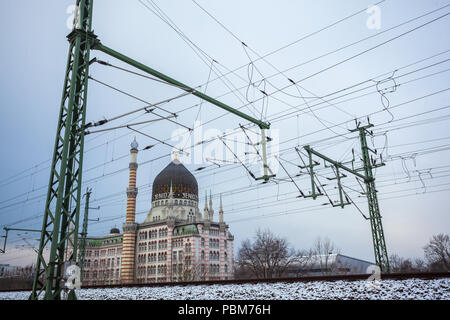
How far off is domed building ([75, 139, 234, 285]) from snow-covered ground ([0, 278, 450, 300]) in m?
45.8

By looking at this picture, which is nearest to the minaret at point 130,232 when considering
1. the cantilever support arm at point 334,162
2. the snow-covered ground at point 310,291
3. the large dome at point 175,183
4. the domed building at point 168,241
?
the domed building at point 168,241

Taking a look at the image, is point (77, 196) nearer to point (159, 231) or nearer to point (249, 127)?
point (249, 127)

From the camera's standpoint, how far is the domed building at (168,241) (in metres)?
65.7

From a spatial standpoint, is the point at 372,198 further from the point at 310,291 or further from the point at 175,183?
the point at 175,183

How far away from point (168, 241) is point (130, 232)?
9.97 metres

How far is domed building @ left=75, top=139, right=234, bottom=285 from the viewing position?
216 ft

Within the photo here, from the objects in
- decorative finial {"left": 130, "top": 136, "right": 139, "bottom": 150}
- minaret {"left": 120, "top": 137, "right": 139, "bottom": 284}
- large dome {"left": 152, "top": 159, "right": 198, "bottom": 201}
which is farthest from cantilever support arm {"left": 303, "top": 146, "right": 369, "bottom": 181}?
decorative finial {"left": 130, "top": 136, "right": 139, "bottom": 150}

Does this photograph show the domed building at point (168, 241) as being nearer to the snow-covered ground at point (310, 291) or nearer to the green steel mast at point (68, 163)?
the snow-covered ground at point (310, 291)

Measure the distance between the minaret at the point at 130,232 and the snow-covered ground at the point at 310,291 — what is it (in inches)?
2170

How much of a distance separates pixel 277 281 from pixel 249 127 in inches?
289

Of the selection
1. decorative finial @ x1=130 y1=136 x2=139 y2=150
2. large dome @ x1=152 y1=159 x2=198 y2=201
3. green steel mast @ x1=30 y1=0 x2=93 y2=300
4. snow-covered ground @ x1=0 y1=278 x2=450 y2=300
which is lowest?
snow-covered ground @ x1=0 y1=278 x2=450 y2=300

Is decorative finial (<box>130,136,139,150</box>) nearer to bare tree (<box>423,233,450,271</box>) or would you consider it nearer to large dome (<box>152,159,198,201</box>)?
large dome (<box>152,159,198,201</box>)

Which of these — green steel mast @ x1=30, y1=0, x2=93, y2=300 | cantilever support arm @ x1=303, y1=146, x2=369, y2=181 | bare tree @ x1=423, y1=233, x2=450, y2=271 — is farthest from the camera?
bare tree @ x1=423, y1=233, x2=450, y2=271

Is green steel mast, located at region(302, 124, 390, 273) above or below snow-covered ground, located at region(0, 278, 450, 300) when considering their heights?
above
